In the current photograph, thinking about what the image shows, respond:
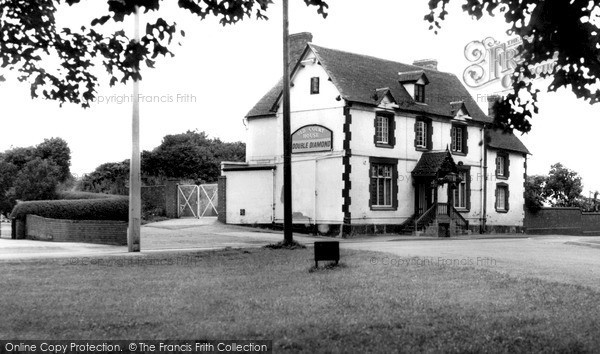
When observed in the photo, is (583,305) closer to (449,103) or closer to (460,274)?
(460,274)

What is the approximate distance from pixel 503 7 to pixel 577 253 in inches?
607

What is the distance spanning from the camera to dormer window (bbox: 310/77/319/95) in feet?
119

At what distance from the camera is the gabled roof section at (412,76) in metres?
39.9

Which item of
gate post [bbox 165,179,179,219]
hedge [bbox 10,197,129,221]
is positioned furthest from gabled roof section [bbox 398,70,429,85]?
hedge [bbox 10,197,129,221]

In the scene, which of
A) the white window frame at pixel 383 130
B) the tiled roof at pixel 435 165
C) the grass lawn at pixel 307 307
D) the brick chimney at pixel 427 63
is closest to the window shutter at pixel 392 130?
the white window frame at pixel 383 130

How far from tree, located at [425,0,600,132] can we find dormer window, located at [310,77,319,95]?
25.5 metres

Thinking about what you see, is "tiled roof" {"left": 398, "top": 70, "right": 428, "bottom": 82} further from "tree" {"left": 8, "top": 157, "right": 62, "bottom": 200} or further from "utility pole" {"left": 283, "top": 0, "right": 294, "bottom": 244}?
"tree" {"left": 8, "top": 157, "right": 62, "bottom": 200}

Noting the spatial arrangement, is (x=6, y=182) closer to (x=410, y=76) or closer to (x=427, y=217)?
(x=427, y=217)

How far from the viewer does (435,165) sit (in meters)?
38.3

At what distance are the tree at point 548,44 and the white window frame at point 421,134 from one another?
95.9 ft

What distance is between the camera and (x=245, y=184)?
3844cm

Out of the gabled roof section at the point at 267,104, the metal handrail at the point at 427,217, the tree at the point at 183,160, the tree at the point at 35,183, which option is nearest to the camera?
the tree at the point at 35,183

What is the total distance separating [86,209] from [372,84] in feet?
57.7

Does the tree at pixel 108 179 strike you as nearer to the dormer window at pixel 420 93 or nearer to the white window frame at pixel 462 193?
the dormer window at pixel 420 93
